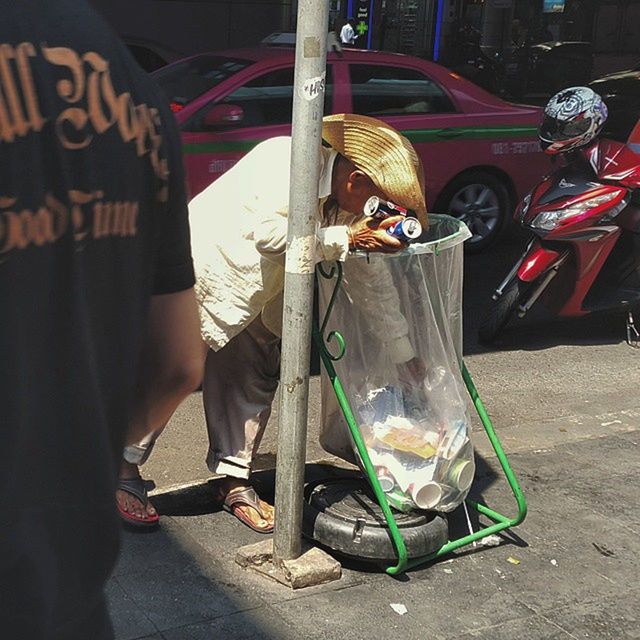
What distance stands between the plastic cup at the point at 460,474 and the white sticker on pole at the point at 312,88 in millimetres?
1426

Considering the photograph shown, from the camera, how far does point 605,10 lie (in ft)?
76.4

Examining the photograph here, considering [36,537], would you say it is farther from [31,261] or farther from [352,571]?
[352,571]

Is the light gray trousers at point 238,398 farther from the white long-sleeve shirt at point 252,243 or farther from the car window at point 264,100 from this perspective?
the car window at point 264,100

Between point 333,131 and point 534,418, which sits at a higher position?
point 333,131

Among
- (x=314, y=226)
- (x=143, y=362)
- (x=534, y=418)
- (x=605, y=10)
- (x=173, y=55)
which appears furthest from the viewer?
(x=605, y=10)

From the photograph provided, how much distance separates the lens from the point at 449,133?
8602mm

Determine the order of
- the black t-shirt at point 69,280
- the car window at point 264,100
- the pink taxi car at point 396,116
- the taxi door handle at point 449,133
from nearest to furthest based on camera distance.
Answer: the black t-shirt at point 69,280
the pink taxi car at point 396,116
the car window at point 264,100
the taxi door handle at point 449,133

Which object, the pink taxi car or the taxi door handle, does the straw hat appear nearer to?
the pink taxi car

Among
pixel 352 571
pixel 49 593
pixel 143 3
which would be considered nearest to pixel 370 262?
pixel 352 571

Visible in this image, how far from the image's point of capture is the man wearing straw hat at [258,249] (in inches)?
136

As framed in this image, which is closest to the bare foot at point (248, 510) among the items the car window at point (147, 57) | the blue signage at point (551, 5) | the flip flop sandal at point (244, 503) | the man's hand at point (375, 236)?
the flip flop sandal at point (244, 503)

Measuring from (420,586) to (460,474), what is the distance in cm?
43

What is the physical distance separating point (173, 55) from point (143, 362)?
10.7m

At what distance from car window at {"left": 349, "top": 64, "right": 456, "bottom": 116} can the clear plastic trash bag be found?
460cm
